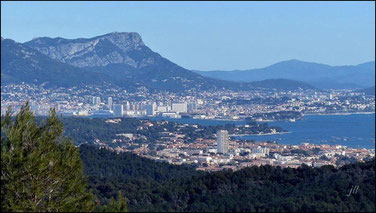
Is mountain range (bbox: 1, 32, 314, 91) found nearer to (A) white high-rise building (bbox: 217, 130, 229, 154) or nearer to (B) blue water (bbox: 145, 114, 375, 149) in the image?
(B) blue water (bbox: 145, 114, 375, 149)

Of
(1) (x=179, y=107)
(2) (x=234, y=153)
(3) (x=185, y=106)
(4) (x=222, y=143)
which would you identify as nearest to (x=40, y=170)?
(2) (x=234, y=153)

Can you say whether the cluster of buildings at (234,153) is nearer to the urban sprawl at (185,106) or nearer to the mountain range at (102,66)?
the urban sprawl at (185,106)

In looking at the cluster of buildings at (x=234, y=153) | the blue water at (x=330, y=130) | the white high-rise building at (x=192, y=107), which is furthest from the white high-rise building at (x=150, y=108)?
the cluster of buildings at (x=234, y=153)

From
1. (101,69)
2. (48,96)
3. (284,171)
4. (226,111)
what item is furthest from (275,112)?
(284,171)

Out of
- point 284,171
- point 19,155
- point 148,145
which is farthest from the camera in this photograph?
point 148,145

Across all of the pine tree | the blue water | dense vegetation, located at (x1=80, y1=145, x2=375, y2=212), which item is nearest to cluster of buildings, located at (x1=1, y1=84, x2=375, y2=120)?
the blue water

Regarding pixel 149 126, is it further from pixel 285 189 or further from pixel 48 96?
pixel 285 189

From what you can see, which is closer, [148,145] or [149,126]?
[148,145]

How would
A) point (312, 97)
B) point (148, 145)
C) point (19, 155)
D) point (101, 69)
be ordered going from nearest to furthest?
point (19, 155) → point (148, 145) → point (312, 97) → point (101, 69)
